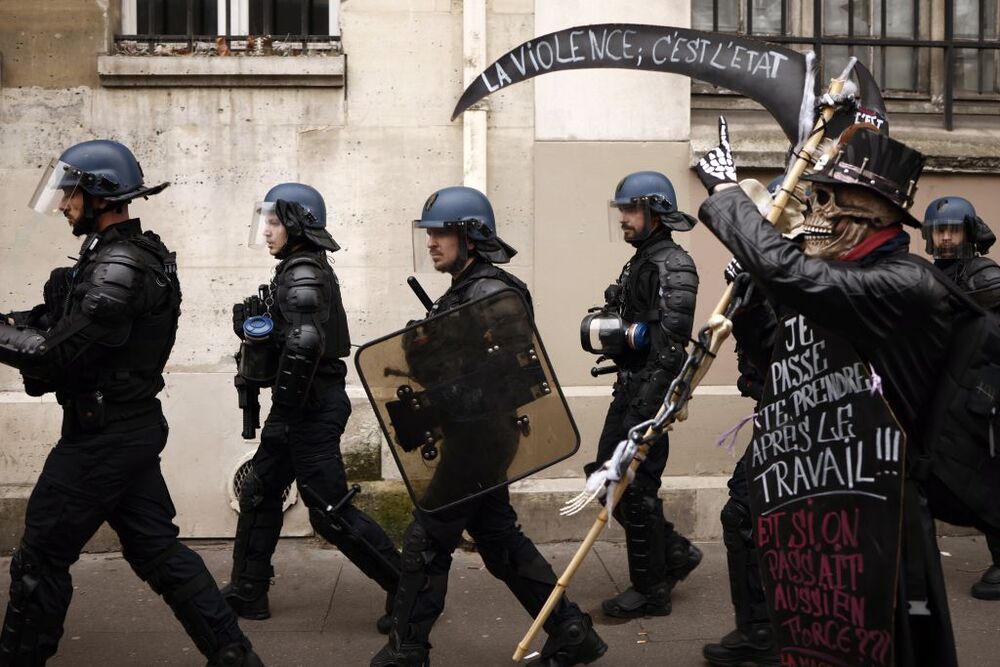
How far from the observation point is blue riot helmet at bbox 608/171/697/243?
5770 millimetres

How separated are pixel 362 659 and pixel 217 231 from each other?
9.48 ft

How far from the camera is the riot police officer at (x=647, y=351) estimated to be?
5.46 metres

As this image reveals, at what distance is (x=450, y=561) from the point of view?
471 cm

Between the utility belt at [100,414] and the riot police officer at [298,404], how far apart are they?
2.79 ft

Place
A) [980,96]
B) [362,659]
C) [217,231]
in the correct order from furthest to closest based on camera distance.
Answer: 1. [980,96]
2. [217,231]
3. [362,659]

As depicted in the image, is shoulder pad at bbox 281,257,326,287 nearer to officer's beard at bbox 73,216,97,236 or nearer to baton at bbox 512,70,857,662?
officer's beard at bbox 73,216,97,236

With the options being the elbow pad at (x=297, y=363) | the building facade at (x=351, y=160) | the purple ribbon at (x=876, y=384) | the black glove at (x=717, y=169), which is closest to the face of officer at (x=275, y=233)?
the elbow pad at (x=297, y=363)

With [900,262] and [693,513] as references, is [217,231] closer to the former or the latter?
[693,513]

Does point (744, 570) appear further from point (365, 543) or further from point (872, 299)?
point (872, 299)

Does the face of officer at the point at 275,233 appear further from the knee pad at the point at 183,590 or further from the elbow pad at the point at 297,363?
the knee pad at the point at 183,590

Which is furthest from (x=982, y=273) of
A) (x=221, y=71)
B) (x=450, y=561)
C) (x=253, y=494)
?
(x=221, y=71)

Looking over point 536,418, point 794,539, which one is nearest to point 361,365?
point 536,418

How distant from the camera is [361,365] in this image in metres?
4.41

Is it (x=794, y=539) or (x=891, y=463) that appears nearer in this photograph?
(x=891, y=463)
